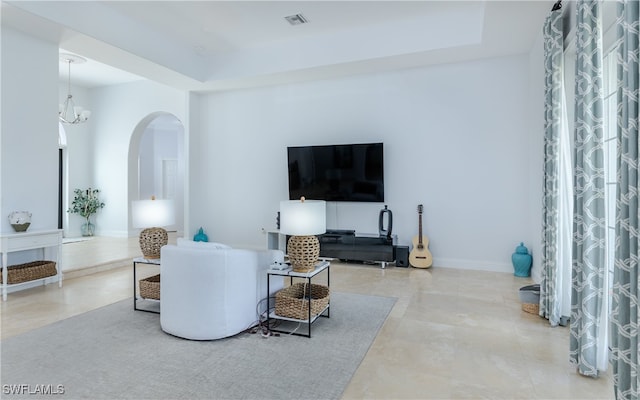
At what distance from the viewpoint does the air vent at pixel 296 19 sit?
4.64m

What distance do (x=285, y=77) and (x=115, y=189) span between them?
15.9ft

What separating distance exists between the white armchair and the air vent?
10.7 feet

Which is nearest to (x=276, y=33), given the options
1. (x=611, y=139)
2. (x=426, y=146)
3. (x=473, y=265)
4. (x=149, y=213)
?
(x=426, y=146)

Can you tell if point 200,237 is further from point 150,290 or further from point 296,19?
point 296,19

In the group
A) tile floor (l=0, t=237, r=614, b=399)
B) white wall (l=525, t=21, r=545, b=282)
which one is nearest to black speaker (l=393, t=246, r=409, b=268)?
tile floor (l=0, t=237, r=614, b=399)

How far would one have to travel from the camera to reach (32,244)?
4164 millimetres

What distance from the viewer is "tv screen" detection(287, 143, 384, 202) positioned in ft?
18.0

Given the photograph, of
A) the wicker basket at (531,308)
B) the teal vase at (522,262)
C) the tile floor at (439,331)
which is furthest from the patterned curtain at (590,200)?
the teal vase at (522,262)

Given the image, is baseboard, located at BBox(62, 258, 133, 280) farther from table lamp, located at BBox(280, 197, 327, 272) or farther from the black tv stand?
table lamp, located at BBox(280, 197, 327, 272)

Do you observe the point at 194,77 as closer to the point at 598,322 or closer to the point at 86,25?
the point at 86,25

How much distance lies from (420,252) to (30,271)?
4.86m

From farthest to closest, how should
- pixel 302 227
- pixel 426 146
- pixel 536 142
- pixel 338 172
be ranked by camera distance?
pixel 338 172 < pixel 426 146 < pixel 536 142 < pixel 302 227

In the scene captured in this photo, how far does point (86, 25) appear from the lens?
4199 mm

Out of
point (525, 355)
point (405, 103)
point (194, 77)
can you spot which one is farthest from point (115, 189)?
point (525, 355)
